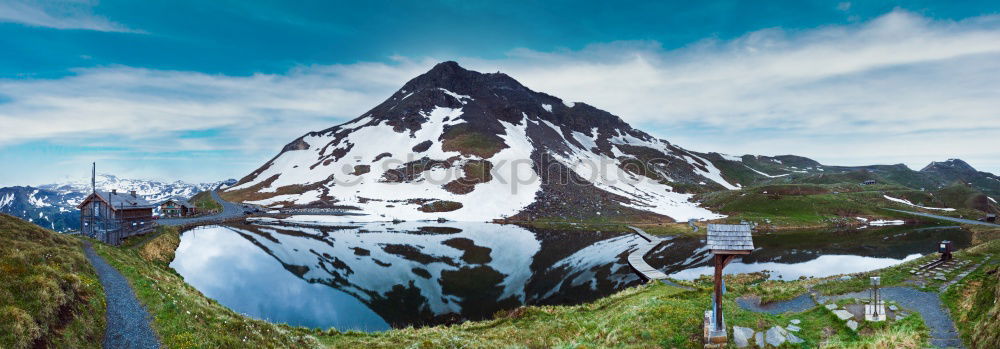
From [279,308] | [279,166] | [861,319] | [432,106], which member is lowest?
[279,308]

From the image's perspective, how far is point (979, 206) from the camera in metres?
110

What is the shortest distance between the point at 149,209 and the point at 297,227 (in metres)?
22.5

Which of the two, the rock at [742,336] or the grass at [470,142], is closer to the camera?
the rock at [742,336]

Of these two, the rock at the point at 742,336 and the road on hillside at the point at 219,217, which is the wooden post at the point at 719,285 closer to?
the rock at the point at 742,336

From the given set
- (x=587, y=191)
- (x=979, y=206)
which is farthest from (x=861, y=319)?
(x=979, y=206)

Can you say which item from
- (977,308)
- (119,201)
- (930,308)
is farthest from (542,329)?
(119,201)

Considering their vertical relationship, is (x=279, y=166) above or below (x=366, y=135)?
below

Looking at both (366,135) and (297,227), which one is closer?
(297,227)

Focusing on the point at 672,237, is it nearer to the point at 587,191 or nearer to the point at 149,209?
the point at 587,191

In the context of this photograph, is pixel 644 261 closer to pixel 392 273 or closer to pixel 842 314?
pixel 392 273

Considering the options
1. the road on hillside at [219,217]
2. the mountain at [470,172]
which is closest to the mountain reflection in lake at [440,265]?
the road on hillside at [219,217]

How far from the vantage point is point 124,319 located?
15422 millimetres

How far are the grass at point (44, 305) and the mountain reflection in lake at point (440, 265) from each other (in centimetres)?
1287

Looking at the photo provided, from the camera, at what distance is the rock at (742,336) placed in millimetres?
16377
